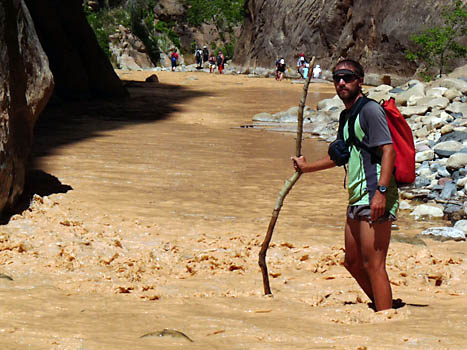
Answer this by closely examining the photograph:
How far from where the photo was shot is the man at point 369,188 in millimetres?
3803

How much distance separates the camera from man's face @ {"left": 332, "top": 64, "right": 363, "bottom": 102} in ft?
13.1

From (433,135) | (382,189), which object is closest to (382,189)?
(382,189)

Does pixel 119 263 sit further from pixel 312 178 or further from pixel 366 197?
pixel 312 178

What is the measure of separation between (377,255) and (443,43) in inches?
892

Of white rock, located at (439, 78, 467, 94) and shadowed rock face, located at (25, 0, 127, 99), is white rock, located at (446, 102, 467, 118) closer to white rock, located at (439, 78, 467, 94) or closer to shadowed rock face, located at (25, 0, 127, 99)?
white rock, located at (439, 78, 467, 94)

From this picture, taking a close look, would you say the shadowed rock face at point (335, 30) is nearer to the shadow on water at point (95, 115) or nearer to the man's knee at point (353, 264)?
the shadow on water at point (95, 115)

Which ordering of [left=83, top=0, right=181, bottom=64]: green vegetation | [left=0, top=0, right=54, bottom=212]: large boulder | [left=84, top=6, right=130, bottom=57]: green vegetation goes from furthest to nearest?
[left=83, top=0, right=181, bottom=64]: green vegetation
[left=84, top=6, right=130, bottom=57]: green vegetation
[left=0, top=0, right=54, bottom=212]: large boulder

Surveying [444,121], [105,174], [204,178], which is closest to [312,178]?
[204,178]

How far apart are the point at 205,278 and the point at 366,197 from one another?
1.88 metres

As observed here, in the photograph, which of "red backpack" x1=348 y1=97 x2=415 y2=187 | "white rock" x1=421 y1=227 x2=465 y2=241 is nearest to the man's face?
"red backpack" x1=348 y1=97 x2=415 y2=187

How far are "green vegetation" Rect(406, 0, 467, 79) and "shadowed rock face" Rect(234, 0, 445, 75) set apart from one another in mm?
2655

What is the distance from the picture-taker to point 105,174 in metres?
9.09

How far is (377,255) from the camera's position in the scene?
3.97m

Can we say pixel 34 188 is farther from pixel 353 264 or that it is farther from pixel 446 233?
pixel 353 264
